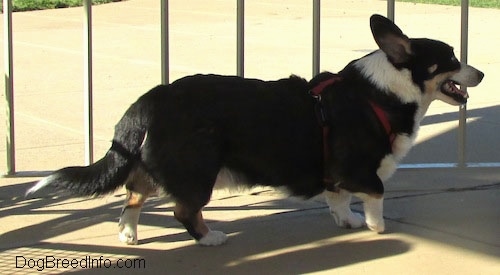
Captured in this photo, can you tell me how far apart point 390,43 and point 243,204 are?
5.45 ft

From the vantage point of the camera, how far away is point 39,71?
12.3 metres

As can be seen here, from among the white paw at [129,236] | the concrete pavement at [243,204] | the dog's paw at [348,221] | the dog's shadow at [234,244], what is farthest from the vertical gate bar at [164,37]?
the dog's paw at [348,221]

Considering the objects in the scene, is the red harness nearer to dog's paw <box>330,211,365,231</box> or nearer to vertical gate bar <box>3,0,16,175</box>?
dog's paw <box>330,211,365,231</box>

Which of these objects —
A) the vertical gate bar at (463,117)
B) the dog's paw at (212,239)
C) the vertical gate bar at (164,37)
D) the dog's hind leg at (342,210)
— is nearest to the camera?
the dog's paw at (212,239)

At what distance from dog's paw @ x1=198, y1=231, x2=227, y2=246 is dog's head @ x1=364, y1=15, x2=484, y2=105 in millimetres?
1303

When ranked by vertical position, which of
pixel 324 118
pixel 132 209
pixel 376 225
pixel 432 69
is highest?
pixel 432 69

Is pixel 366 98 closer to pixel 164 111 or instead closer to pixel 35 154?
pixel 164 111

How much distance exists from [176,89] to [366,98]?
112 cm

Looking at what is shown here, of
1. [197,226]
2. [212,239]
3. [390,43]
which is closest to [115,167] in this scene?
[197,226]

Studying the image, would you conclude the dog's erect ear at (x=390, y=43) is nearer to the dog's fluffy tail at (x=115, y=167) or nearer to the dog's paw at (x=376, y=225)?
the dog's paw at (x=376, y=225)

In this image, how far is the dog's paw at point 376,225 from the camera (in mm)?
5395

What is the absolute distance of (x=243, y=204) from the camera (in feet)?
20.5

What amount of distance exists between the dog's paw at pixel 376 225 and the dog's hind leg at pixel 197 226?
0.88m

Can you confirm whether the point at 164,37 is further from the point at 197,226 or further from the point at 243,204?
the point at 197,226
